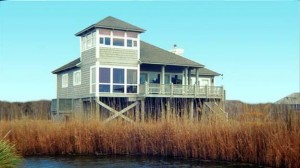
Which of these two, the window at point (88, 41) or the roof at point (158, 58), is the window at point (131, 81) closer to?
the roof at point (158, 58)

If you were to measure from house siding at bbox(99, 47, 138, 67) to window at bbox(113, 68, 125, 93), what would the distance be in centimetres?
44

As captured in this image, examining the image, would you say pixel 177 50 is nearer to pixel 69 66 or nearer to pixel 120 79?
pixel 69 66

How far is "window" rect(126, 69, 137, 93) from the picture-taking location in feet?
78.1

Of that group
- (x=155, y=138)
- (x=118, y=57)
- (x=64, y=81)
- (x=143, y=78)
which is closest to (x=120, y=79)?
(x=118, y=57)

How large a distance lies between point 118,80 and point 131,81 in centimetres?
93

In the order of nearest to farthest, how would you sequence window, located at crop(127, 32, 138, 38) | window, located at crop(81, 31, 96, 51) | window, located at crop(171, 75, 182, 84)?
window, located at crop(81, 31, 96, 51) → window, located at crop(127, 32, 138, 38) → window, located at crop(171, 75, 182, 84)

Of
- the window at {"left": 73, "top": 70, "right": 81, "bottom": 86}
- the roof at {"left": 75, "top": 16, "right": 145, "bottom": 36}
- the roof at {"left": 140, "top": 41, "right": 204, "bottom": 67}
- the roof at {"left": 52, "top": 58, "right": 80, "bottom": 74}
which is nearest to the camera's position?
the roof at {"left": 75, "top": 16, "right": 145, "bottom": 36}

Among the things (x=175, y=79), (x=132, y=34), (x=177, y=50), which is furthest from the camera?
(x=177, y=50)

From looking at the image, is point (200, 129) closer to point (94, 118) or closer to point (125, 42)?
point (94, 118)

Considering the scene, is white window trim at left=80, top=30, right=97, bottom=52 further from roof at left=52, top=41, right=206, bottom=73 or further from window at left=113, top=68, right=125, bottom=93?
window at left=113, top=68, right=125, bottom=93

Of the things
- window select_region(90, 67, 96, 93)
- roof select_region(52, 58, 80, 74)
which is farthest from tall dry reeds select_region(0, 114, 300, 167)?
roof select_region(52, 58, 80, 74)

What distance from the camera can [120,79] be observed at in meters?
23.5

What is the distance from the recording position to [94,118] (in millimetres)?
17438

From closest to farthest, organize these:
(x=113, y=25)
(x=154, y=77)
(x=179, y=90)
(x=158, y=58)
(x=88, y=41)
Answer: (x=113, y=25), (x=88, y=41), (x=179, y=90), (x=158, y=58), (x=154, y=77)
